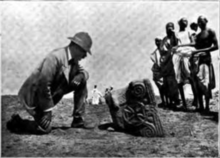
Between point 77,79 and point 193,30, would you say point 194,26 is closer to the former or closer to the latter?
point 193,30

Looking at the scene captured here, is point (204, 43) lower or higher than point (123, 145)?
higher

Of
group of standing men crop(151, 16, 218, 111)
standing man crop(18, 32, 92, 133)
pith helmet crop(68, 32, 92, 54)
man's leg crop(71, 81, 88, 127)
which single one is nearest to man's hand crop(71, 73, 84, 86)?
standing man crop(18, 32, 92, 133)

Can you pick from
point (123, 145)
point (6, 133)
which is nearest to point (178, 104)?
point (123, 145)

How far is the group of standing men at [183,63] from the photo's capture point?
427 inches

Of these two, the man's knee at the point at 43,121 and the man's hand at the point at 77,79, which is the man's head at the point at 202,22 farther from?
the man's knee at the point at 43,121

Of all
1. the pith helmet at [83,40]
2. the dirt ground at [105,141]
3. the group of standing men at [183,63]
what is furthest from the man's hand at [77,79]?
the group of standing men at [183,63]

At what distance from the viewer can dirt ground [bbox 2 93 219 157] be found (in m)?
8.27

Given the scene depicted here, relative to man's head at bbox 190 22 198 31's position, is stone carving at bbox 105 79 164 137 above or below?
below

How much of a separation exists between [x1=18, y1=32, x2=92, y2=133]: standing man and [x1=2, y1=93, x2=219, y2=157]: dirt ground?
1.23 feet

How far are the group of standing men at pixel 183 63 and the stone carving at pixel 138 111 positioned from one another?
6.68ft

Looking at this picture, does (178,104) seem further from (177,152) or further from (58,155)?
(58,155)

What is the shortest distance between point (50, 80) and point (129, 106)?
4.52 ft

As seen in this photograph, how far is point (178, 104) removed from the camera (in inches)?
444

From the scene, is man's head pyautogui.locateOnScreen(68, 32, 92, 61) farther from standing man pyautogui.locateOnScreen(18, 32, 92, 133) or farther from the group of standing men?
the group of standing men
